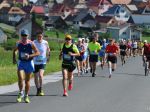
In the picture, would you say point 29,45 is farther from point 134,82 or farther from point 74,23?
point 74,23

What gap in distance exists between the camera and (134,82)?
23.2m

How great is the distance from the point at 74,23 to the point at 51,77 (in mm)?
113438

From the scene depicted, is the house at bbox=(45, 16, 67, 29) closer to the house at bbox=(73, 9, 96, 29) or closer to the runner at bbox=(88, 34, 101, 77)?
the house at bbox=(73, 9, 96, 29)

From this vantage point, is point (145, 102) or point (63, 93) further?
point (63, 93)

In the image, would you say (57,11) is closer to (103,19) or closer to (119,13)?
(119,13)

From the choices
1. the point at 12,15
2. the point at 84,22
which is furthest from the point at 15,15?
the point at 84,22

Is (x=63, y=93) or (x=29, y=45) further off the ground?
(x=29, y=45)

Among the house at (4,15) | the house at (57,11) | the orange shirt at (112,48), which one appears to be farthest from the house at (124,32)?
the orange shirt at (112,48)

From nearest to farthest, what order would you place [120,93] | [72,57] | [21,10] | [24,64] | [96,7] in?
[24,64], [72,57], [120,93], [21,10], [96,7]

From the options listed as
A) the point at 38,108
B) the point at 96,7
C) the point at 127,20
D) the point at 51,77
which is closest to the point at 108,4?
the point at 96,7

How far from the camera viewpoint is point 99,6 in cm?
16375

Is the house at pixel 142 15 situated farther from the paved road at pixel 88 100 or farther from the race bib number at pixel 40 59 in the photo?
the race bib number at pixel 40 59

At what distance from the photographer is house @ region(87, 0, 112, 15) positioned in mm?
162375

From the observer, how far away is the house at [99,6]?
6393 inches
